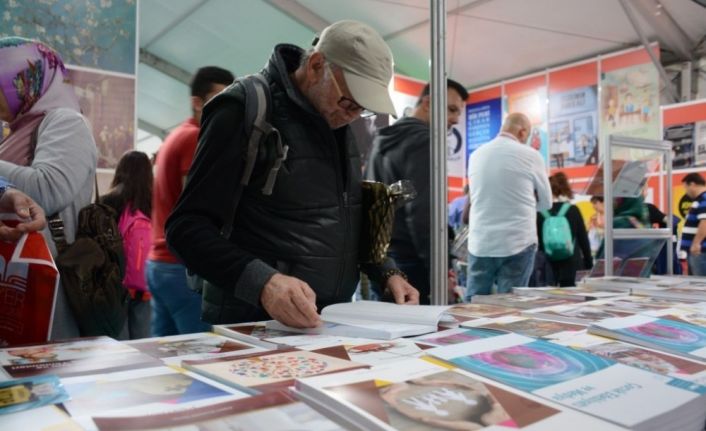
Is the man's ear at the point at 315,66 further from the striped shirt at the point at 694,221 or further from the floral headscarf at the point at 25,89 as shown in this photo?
the striped shirt at the point at 694,221

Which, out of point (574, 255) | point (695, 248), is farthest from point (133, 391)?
point (695, 248)

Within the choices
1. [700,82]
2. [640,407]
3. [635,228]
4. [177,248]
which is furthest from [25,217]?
[700,82]

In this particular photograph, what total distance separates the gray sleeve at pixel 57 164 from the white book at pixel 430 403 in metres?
0.90

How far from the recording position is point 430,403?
60 cm

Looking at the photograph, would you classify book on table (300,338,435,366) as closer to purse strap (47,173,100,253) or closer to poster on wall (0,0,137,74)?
purse strap (47,173,100,253)

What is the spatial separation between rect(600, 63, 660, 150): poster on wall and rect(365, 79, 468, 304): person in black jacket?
4775 mm

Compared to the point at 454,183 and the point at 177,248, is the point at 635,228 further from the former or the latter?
the point at 454,183

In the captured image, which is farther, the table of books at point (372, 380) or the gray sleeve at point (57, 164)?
the gray sleeve at point (57, 164)

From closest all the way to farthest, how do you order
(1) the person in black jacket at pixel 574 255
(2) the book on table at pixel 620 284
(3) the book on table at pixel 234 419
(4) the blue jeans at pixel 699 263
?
(3) the book on table at pixel 234 419 → (2) the book on table at pixel 620 284 → (4) the blue jeans at pixel 699 263 → (1) the person in black jacket at pixel 574 255

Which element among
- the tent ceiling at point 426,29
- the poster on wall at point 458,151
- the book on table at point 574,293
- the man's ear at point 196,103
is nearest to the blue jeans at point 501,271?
the book on table at point 574,293

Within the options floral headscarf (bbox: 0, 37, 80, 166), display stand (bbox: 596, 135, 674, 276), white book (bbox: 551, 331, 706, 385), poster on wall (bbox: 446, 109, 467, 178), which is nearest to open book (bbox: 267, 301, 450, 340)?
white book (bbox: 551, 331, 706, 385)

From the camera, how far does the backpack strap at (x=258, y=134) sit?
1200 millimetres

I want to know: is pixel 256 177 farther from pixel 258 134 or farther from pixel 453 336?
pixel 453 336

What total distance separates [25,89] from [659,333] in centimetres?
141
